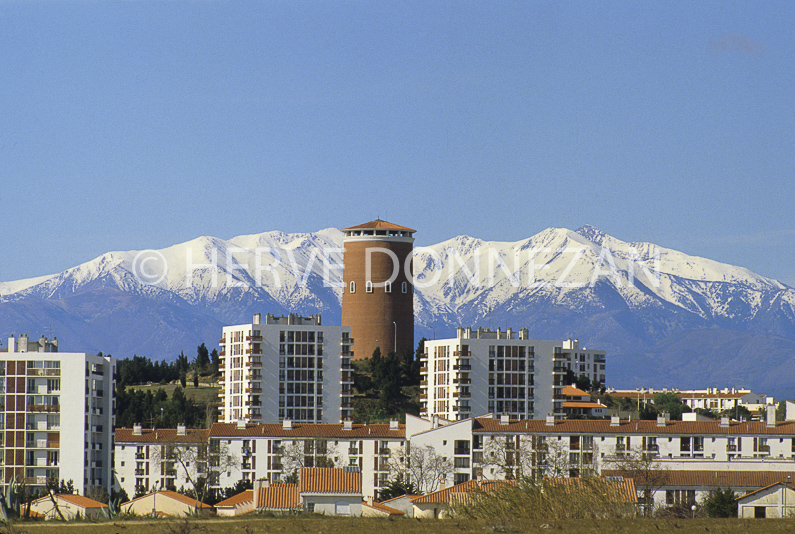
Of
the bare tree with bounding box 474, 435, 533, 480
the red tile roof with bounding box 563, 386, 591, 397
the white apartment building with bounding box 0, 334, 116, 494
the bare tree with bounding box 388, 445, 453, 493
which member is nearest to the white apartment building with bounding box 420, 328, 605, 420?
the red tile roof with bounding box 563, 386, 591, 397

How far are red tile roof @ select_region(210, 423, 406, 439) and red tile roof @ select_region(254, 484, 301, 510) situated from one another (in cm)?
3361

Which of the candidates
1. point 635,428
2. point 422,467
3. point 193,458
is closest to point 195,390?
point 193,458

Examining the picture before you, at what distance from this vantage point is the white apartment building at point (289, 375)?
462 ft

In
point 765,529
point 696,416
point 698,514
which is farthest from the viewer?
point 696,416

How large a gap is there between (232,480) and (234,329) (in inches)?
1444

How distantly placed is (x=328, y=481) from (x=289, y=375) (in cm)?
6383

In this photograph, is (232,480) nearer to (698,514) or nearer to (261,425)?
(261,425)

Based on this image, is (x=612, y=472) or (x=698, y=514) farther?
(x=612, y=472)

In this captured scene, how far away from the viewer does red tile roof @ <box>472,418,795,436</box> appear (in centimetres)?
11038

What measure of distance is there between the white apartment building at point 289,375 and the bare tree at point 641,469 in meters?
40.5

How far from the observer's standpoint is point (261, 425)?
386 ft

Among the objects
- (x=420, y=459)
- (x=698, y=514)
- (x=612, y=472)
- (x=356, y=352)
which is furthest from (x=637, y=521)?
(x=356, y=352)

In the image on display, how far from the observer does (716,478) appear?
92.5 m

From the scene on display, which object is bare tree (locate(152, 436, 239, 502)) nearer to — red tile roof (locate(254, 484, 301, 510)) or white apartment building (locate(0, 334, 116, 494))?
white apartment building (locate(0, 334, 116, 494))
